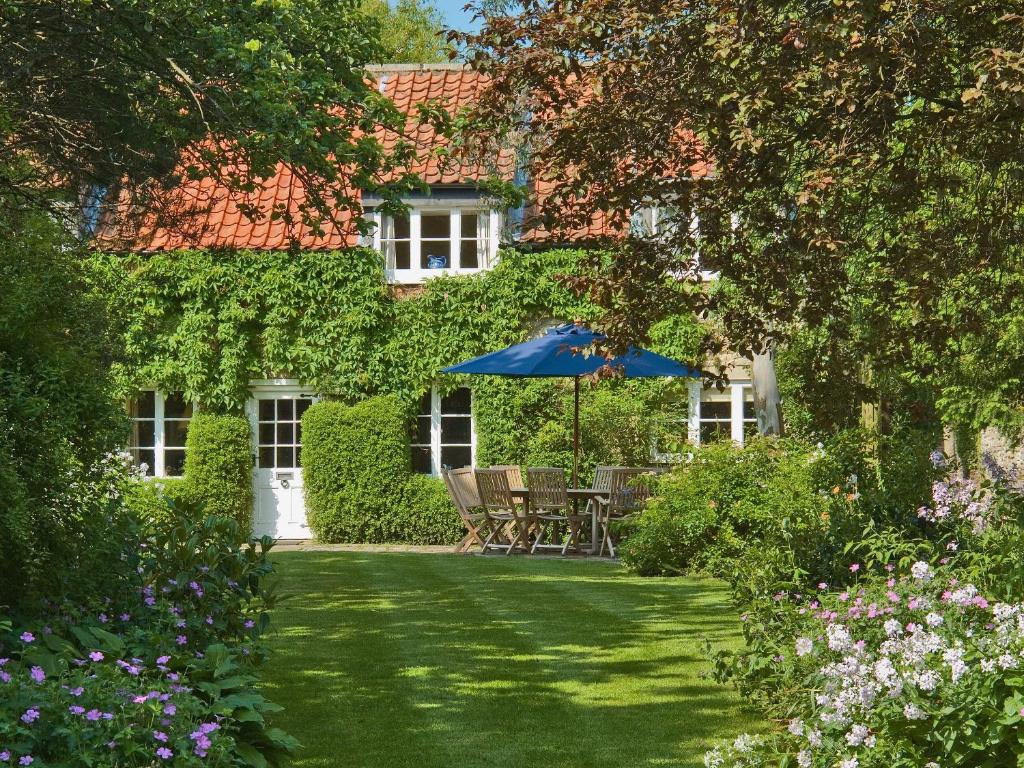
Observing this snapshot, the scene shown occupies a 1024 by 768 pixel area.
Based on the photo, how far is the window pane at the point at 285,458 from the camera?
768 inches

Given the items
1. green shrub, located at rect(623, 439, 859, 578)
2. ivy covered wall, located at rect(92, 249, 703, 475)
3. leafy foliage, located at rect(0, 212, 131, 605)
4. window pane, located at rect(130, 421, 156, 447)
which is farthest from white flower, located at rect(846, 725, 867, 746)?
window pane, located at rect(130, 421, 156, 447)

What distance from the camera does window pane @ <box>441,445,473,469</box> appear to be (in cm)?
1912

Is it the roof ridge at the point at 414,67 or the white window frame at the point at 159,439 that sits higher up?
the roof ridge at the point at 414,67

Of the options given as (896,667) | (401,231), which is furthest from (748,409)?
(896,667)

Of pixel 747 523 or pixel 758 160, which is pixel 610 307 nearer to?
pixel 758 160

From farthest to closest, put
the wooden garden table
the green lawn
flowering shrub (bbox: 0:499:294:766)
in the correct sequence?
the wooden garden table < the green lawn < flowering shrub (bbox: 0:499:294:766)

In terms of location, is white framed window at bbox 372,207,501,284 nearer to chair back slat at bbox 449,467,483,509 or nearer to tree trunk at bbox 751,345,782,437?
chair back slat at bbox 449,467,483,509

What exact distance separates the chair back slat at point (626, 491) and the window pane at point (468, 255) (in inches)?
216

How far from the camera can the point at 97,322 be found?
6.16 metres

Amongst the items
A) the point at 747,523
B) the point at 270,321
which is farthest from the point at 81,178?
the point at 270,321

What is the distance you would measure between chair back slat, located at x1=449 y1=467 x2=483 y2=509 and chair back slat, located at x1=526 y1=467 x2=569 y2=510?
1043 millimetres

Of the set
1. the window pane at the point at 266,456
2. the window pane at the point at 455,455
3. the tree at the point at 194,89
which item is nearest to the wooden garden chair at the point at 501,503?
the window pane at the point at 455,455

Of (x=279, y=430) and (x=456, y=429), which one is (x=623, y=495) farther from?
(x=279, y=430)

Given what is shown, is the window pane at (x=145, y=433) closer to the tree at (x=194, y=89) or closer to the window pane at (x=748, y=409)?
the window pane at (x=748, y=409)
